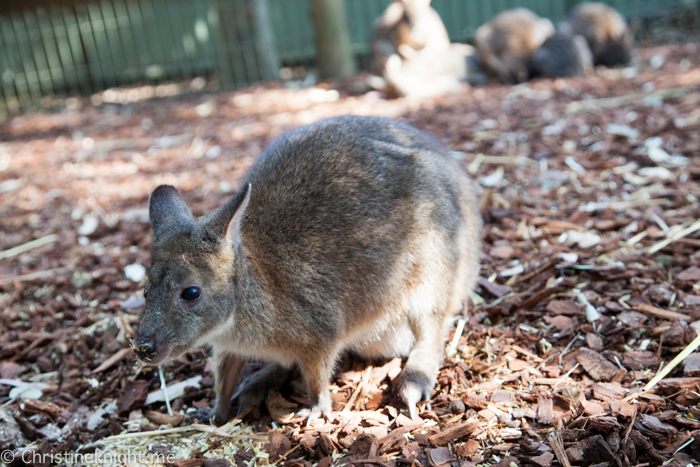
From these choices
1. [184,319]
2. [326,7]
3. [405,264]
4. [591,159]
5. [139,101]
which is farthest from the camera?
[139,101]

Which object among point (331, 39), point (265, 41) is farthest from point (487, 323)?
point (265, 41)

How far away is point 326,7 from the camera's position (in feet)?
33.6

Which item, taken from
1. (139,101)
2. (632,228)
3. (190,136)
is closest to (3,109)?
(139,101)

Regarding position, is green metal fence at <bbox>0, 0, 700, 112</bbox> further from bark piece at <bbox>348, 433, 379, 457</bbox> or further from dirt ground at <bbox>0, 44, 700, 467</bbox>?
bark piece at <bbox>348, 433, 379, 457</bbox>

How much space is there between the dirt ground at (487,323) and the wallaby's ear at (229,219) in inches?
38.2

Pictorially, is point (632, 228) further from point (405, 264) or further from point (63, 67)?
point (63, 67)

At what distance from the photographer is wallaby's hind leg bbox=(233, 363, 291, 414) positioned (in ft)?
10.7

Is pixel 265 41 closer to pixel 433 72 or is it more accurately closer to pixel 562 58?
pixel 433 72

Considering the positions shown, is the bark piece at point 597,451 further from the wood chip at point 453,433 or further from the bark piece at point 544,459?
the wood chip at point 453,433

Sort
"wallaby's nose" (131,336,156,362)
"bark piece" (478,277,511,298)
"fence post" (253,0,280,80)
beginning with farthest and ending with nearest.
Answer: "fence post" (253,0,280,80) < "bark piece" (478,277,511,298) < "wallaby's nose" (131,336,156,362)

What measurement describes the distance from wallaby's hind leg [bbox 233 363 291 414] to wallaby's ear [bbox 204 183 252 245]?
0.87 metres

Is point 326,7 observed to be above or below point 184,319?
above

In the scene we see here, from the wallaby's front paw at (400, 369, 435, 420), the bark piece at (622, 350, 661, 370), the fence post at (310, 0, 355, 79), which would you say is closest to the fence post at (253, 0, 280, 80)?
the fence post at (310, 0, 355, 79)

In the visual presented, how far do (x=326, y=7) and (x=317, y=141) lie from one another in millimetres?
7569
